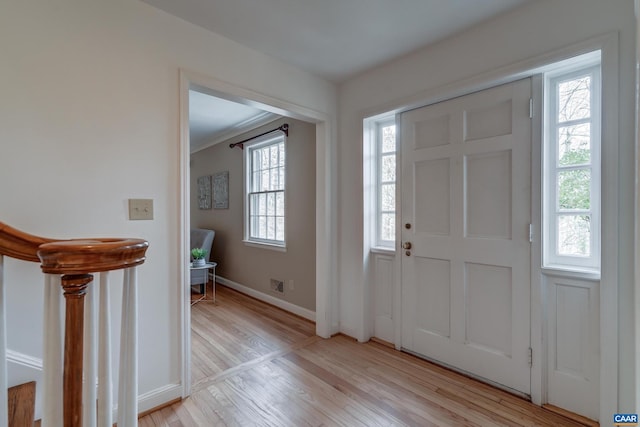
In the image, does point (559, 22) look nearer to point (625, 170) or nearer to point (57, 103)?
point (625, 170)

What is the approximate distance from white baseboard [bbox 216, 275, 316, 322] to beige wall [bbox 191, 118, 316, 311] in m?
0.05

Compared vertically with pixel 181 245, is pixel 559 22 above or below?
above

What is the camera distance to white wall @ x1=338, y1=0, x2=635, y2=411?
1.50 meters

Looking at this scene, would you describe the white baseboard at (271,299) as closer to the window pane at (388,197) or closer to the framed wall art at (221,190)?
the framed wall art at (221,190)

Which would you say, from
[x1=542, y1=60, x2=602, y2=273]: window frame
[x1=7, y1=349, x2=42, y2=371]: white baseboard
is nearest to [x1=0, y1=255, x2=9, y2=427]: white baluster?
[x1=7, y1=349, x2=42, y2=371]: white baseboard

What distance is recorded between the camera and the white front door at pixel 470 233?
1.92m

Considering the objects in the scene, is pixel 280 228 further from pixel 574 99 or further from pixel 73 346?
pixel 73 346

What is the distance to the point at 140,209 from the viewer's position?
1.75 m

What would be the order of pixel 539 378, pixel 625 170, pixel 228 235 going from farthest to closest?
pixel 228 235 → pixel 539 378 → pixel 625 170

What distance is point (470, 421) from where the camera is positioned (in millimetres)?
1692

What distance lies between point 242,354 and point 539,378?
2.13 meters

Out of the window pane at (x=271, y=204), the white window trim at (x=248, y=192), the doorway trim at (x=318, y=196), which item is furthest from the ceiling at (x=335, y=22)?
the window pane at (x=271, y=204)

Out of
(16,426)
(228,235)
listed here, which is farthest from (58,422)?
(228,235)

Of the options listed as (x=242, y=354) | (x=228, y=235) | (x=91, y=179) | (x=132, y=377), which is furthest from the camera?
(x=228, y=235)
